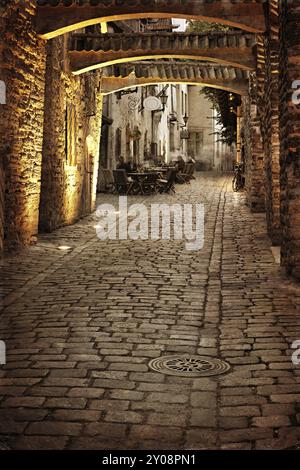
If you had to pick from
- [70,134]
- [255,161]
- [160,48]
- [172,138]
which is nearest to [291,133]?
[160,48]

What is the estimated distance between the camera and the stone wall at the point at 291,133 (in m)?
7.25

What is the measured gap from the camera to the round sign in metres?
29.1

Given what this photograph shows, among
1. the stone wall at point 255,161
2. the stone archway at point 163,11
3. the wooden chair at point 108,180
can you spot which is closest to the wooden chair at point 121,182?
the wooden chair at point 108,180

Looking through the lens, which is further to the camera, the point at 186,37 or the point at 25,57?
the point at 186,37

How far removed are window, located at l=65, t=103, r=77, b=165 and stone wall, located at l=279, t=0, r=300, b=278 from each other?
21.3 ft

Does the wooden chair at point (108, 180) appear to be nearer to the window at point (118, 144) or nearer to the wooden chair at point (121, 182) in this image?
the wooden chair at point (121, 182)

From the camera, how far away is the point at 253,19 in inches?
414

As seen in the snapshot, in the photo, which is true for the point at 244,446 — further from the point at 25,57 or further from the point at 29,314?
the point at 25,57

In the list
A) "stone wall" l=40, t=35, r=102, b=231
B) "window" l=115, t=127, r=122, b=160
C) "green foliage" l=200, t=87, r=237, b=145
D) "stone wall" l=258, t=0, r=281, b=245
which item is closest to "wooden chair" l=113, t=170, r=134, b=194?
"window" l=115, t=127, r=122, b=160

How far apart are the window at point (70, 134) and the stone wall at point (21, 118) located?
2.52 m

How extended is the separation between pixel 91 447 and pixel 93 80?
45.1 feet

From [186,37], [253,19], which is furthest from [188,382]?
[186,37]

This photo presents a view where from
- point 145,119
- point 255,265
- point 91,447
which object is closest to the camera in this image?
point 91,447

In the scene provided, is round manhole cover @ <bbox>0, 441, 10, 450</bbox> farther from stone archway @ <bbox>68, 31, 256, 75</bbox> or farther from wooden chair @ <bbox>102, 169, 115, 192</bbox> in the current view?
wooden chair @ <bbox>102, 169, 115, 192</bbox>
